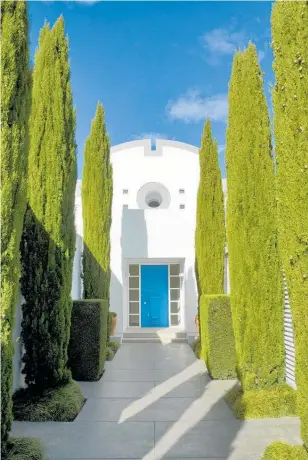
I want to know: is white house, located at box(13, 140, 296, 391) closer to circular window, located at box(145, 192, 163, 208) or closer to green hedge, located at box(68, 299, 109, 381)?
circular window, located at box(145, 192, 163, 208)

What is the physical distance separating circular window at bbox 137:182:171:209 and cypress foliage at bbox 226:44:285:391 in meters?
9.86

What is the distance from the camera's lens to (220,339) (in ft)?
29.3

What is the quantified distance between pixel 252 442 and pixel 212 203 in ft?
24.7

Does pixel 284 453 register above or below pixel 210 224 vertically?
below

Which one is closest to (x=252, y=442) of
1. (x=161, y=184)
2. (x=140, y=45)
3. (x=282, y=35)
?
(x=282, y=35)

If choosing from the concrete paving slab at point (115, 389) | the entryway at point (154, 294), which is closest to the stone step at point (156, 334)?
the entryway at point (154, 294)

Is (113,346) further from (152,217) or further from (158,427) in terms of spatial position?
(158,427)

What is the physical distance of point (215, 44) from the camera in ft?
27.1

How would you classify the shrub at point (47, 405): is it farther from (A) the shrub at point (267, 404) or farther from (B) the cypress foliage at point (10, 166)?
(A) the shrub at point (267, 404)

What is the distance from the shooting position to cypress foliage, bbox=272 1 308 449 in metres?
3.89

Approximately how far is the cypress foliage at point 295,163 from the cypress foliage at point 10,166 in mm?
2866

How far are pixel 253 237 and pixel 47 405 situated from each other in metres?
4.38

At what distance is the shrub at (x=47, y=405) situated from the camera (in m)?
5.98

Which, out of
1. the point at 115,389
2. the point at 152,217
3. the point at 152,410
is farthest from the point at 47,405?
the point at 152,217
